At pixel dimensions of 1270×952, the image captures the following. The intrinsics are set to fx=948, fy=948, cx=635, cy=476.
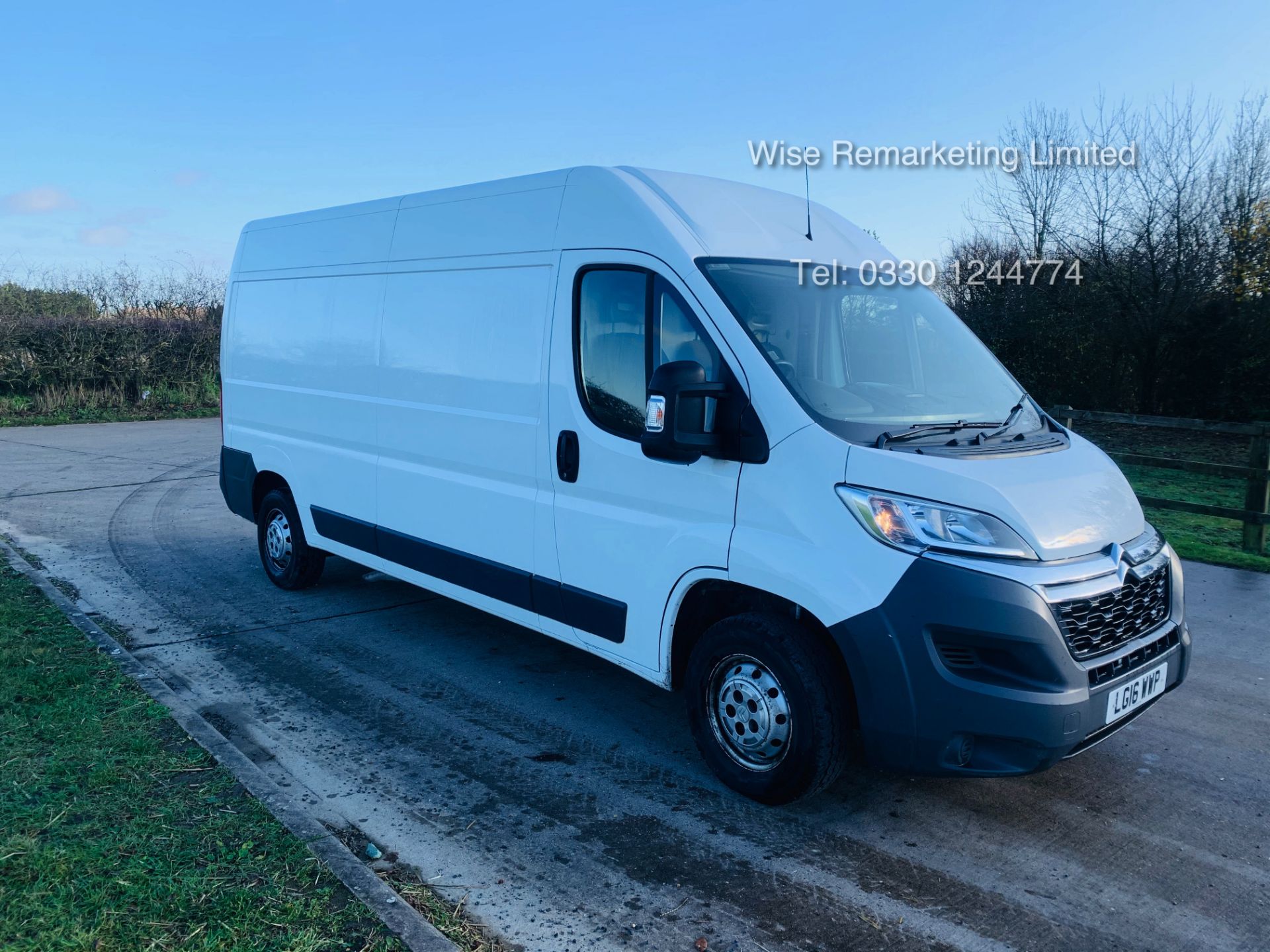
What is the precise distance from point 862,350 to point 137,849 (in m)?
3.52

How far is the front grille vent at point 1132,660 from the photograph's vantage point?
11.6ft

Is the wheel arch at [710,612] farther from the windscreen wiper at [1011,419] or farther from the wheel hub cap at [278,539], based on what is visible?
the wheel hub cap at [278,539]

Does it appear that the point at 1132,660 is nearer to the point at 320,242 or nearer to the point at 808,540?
the point at 808,540

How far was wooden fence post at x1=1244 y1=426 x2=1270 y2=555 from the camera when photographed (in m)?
8.64

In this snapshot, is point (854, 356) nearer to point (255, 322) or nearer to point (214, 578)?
point (255, 322)

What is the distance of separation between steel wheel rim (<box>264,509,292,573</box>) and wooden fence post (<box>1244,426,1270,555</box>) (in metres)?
8.37

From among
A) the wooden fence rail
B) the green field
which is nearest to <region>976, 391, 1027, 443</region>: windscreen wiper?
the wooden fence rail

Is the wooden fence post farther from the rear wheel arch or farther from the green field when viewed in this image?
the rear wheel arch

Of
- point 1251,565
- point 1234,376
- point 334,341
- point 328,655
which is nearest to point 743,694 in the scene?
point 328,655

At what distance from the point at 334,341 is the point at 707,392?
11.4 ft

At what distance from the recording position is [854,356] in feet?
14.0

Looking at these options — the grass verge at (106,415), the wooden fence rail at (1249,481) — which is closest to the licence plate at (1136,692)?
the wooden fence rail at (1249,481)

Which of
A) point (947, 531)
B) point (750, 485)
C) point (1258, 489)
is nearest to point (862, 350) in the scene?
point (750, 485)

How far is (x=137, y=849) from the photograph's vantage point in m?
3.38
